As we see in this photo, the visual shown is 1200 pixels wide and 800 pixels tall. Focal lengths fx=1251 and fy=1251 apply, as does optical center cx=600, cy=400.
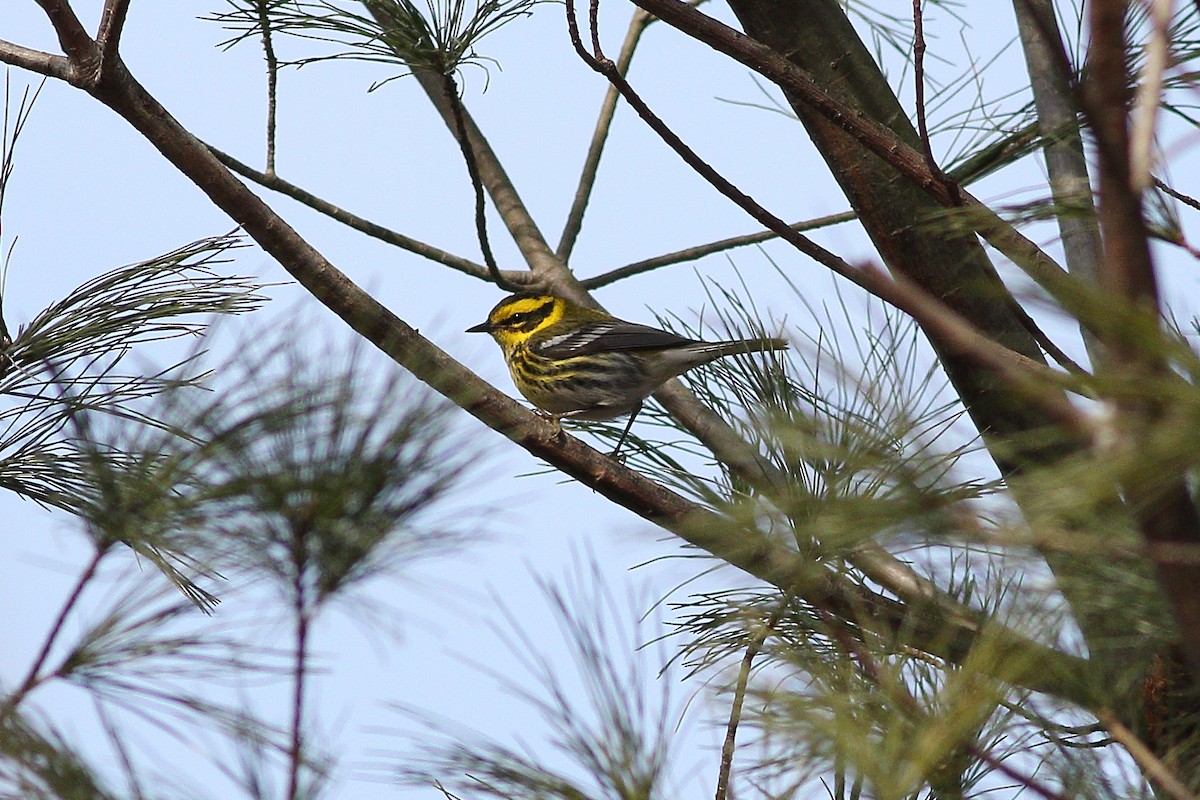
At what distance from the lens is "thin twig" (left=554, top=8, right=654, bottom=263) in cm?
350

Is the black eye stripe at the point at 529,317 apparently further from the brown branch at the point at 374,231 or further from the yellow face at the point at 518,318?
the brown branch at the point at 374,231

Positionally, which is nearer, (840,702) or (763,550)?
(840,702)

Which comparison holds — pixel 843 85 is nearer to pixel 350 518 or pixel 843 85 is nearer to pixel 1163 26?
pixel 350 518

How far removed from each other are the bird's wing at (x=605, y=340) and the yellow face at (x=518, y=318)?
0.23m

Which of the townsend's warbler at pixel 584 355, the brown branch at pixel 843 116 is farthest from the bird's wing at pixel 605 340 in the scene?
the brown branch at pixel 843 116

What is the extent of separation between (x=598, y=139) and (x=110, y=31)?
1.98 meters

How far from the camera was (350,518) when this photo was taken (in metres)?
1.33

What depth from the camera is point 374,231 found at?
321 centimetres

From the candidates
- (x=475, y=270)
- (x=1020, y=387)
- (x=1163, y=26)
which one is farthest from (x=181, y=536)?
(x=475, y=270)

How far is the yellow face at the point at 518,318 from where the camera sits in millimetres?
4770

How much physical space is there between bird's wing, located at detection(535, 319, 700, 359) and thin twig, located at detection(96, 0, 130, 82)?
2054 millimetres

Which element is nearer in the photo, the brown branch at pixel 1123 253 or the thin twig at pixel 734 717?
the brown branch at pixel 1123 253

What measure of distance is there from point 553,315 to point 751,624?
3247 mm

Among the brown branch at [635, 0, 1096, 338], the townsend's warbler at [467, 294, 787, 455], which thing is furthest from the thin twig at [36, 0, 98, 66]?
the townsend's warbler at [467, 294, 787, 455]
